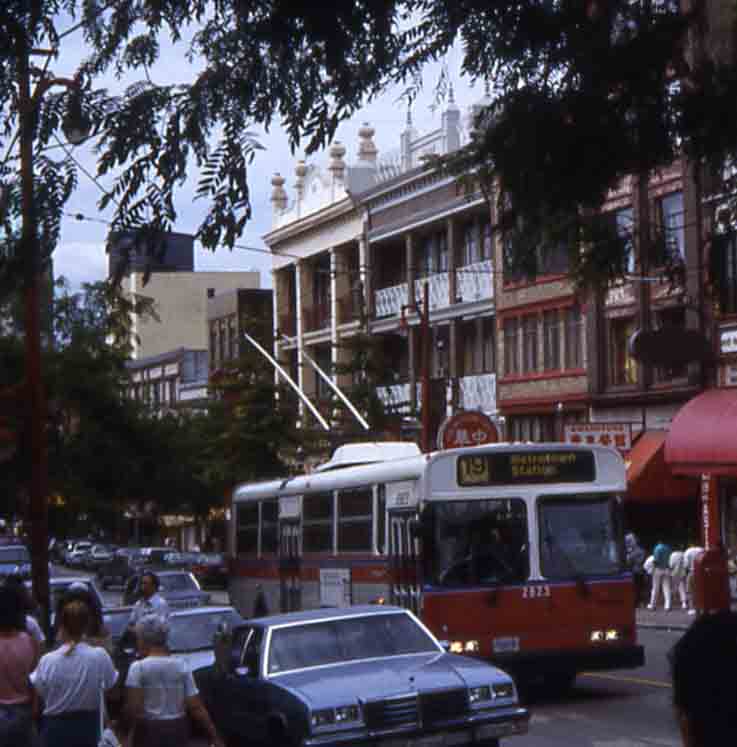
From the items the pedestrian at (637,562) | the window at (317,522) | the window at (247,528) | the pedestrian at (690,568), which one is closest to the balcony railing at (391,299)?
the pedestrian at (637,562)

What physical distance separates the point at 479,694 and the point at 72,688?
4.25 m

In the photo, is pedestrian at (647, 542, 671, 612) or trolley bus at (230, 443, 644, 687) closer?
trolley bus at (230, 443, 644, 687)

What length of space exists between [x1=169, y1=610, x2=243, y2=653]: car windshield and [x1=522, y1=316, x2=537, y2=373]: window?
29947 millimetres

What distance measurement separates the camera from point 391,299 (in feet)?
194

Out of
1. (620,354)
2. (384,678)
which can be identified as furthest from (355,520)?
(620,354)

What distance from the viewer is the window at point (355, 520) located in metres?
23.5

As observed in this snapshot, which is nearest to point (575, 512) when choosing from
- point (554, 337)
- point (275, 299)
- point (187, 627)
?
point (187, 627)

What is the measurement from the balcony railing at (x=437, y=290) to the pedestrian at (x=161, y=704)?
43402mm

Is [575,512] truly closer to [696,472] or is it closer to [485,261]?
[696,472]

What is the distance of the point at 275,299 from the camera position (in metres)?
70.1

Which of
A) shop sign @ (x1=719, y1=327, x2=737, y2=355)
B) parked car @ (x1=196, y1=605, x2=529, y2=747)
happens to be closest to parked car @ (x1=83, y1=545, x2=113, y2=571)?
shop sign @ (x1=719, y1=327, x2=737, y2=355)

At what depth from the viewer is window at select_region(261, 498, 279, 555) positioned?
28859 mm

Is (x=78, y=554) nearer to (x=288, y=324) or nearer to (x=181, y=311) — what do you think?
(x=288, y=324)

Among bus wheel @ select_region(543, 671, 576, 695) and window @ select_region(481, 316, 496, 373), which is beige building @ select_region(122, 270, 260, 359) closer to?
window @ select_region(481, 316, 496, 373)
